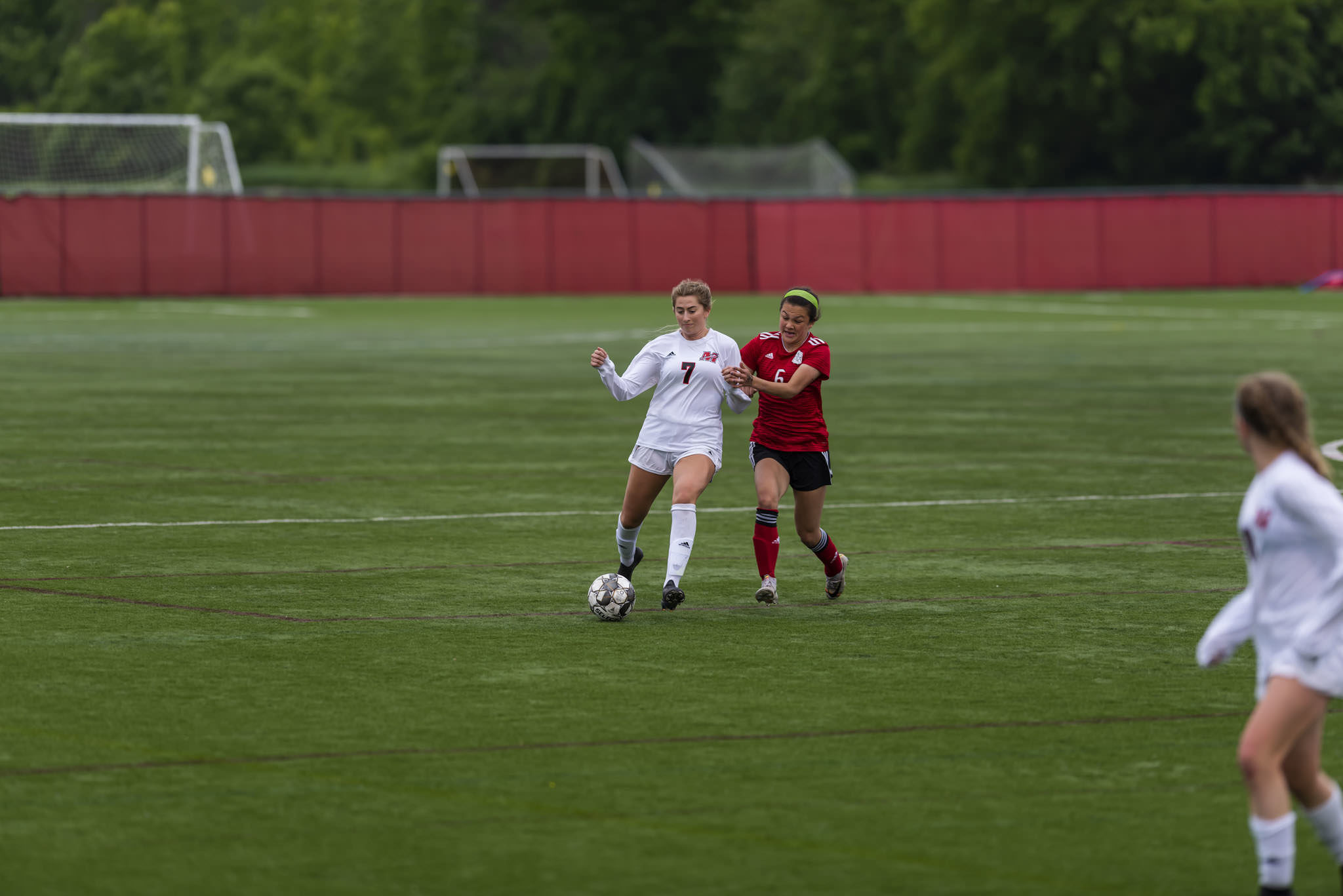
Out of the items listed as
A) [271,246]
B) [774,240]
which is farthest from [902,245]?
[271,246]

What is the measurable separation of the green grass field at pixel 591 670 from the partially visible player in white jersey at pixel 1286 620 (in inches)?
21.7

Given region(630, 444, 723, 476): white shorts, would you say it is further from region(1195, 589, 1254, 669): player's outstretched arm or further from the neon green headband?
region(1195, 589, 1254, 669): player's outstretched arm

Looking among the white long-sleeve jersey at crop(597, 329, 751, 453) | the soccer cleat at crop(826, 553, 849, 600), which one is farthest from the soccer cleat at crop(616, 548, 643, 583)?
the soccer cleat at crop(826, 553, 849, 600)

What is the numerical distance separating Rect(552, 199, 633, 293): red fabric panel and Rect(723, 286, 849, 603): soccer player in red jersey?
42.4 meters

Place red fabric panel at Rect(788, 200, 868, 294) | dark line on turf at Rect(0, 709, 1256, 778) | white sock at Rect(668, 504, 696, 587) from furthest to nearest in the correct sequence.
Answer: red fabric panel at Rect(788, 200, 868, 294) → white sock at Rect(668, 504, 696, 587) → dark line on turf at Rect(0, 709, 1256, 778)

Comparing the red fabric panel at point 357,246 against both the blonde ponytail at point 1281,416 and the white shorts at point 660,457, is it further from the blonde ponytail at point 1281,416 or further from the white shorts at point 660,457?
the blonde ponytail at point 1281,416

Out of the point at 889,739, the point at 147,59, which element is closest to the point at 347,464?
the point at 889,739

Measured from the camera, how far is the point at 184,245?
50312mm

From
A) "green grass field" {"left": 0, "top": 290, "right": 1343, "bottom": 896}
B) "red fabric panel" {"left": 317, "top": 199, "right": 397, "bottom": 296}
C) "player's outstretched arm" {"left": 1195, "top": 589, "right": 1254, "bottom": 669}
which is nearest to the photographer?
"player's outstretched arm" {"left": 1195, "top": 589, "right": 1254, "bottom": 669}

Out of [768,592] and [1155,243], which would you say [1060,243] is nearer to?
[1155,243]

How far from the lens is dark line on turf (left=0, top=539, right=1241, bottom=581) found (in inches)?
475

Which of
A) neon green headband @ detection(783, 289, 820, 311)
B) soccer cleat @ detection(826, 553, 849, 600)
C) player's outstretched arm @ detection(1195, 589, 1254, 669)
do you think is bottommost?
soccer cleat @ detection(826, 553, 849, 600)

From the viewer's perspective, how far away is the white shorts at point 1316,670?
5637mm

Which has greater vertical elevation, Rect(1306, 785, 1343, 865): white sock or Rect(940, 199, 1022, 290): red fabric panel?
Rect(940, 199, 1022, 290): red fabric panel
